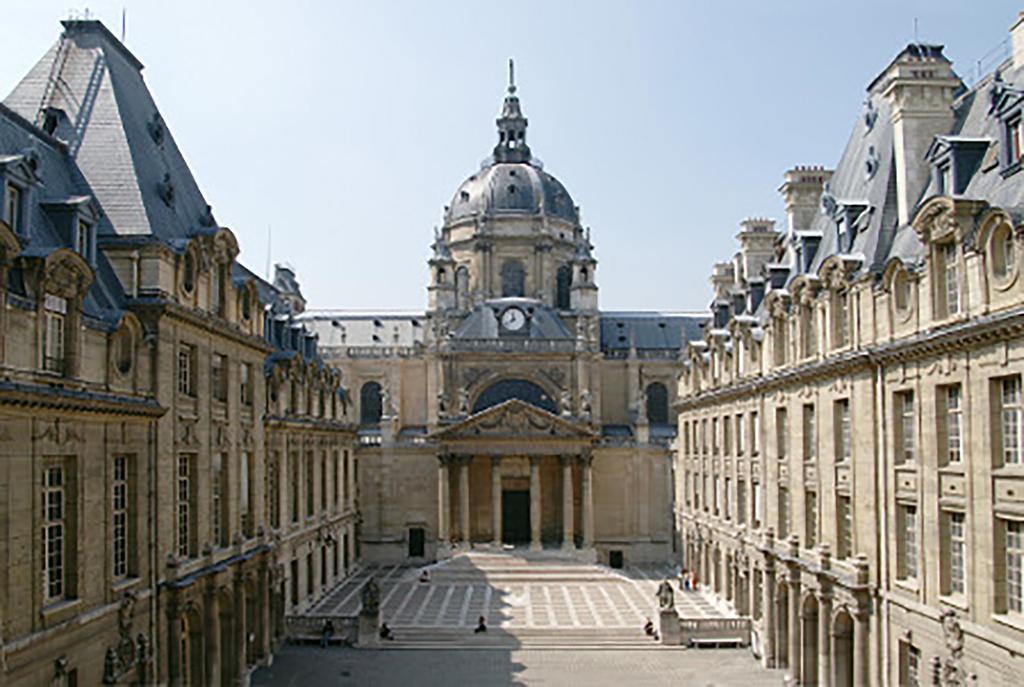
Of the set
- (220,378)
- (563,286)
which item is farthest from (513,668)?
(563,286)

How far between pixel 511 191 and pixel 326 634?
51.7 m

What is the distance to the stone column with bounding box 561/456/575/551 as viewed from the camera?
74.7m

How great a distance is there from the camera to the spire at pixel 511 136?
9775 cm

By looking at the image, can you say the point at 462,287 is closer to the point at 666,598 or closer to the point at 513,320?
the point at 513,320

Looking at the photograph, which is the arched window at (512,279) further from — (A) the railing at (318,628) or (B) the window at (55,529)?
(B) the window at (55,529)

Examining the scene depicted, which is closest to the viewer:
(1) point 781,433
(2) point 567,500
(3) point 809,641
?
(3) point 809,641

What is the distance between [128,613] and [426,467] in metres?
51.6

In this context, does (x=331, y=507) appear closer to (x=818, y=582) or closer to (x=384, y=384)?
(x=384, y=384)

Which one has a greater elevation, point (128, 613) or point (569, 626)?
point (128, 613)

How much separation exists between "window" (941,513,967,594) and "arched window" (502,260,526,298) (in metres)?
64.5

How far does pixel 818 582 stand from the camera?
3509cm

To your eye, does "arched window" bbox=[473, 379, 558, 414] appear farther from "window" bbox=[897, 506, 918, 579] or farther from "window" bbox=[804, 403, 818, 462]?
"window" bbox=[897, 506, 918, 579]

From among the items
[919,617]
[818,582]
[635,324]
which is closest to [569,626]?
[818,582]

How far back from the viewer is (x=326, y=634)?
156 ft
